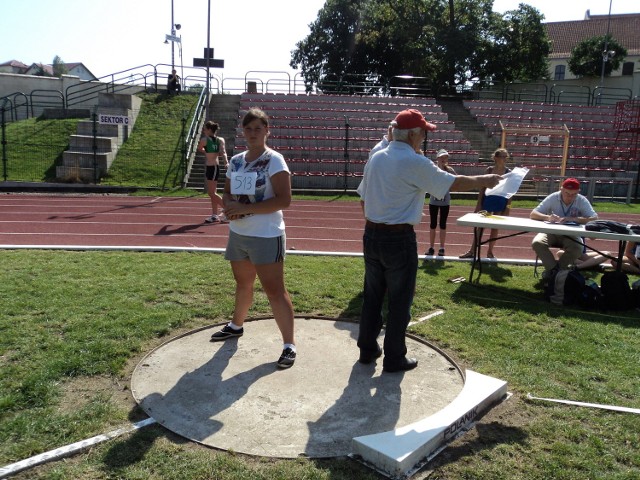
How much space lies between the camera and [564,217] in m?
7.21

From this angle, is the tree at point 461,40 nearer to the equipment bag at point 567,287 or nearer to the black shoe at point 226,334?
the equipment bag at point 567,287

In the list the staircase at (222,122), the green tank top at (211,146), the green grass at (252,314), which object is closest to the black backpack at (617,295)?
the green grass at (252,314)

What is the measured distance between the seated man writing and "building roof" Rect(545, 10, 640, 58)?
2261 inches

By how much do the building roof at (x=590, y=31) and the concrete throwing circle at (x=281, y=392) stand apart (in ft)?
202

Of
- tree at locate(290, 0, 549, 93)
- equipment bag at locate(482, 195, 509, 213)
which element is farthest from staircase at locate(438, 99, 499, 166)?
A: equipment bag at locate(482, 195, 509, 213)

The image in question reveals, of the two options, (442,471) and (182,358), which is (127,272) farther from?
(442,471)

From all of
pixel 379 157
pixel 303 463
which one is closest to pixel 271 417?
pixel 303 463

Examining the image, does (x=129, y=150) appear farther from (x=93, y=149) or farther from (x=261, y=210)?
(x=261, y=210)

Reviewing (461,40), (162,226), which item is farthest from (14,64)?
(162,226)

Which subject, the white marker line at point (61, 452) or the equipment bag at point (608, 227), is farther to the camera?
the equipment bag at point (608, 227)

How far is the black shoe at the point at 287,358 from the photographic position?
426 cm

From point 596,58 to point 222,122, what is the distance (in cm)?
3303

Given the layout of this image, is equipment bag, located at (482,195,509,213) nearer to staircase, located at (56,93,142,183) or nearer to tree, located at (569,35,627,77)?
staircase, located at (56,93,142,183)

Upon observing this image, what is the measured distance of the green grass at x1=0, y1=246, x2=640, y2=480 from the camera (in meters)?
3.02
